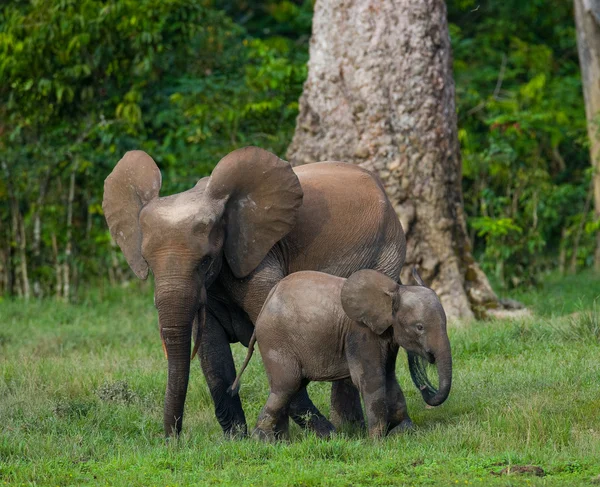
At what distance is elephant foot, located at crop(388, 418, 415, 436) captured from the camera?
25.5 ft

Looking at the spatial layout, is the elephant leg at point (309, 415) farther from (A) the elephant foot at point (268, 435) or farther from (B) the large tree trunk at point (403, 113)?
(B) the large tree trunk at point (403, 113)

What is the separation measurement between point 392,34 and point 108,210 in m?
5.56

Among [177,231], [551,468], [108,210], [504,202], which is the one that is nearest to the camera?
[551,468]

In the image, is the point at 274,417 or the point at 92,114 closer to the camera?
the point at 274,417

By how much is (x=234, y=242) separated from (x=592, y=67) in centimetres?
1188

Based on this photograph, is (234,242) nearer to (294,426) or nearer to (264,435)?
(264,435)

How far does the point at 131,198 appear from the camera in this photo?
26.7ft

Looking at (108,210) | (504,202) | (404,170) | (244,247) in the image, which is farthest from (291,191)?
(504,202)

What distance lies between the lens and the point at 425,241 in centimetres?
1298

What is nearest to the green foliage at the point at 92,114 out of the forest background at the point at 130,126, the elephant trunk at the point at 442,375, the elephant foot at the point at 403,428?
the forest background at the point at 130,126

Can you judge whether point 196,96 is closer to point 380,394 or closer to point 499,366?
point 499,366

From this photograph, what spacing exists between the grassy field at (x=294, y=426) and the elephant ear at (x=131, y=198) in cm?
127

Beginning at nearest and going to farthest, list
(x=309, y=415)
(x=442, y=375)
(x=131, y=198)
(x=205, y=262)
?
(x=442, y=375) < (x=205, y=262) < (x=309, y=415) < (x=131, y=198)

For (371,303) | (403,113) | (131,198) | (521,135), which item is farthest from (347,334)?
(521,135)
